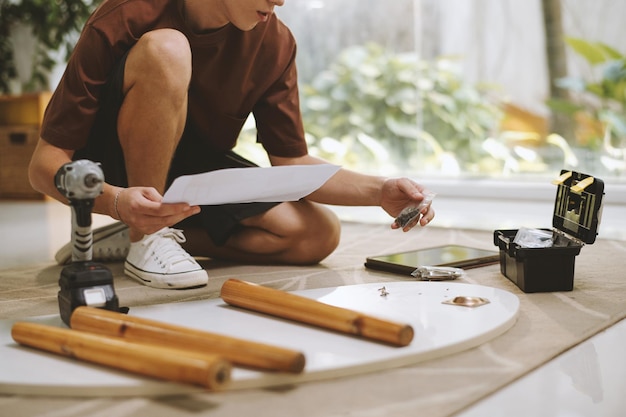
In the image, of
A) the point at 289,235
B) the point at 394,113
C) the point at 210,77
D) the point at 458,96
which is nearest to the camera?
the point at 210,77

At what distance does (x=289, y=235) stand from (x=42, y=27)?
2686mm

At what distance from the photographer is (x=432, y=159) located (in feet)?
12.4

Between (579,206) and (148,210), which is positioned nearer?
(148,210)

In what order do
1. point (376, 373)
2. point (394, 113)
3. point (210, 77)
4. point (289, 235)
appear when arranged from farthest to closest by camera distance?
point (394, 113) < point (289, 235) < point (210, 77) < point (376, 373)

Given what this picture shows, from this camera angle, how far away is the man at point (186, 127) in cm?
134

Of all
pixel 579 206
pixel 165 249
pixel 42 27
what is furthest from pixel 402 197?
pixel 42 27

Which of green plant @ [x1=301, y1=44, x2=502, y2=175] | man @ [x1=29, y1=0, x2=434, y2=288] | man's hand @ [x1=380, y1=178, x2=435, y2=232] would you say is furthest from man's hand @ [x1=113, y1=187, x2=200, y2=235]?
green plant @ [x1=301, y1=44, x2=502, y2=175]

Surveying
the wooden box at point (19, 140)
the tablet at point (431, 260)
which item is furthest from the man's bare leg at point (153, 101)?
the wooden box at point (19, 140)

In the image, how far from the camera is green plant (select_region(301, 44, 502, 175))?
12.1ft

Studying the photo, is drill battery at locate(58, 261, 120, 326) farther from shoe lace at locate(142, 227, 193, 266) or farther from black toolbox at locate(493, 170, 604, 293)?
black toolbox at locate(493, 170, 604, 293)

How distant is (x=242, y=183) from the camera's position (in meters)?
1.00

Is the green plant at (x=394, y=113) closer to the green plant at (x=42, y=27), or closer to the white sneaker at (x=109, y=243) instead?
the green plant at (x=42, y=27)

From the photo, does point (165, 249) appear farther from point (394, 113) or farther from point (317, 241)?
point (394, 113)

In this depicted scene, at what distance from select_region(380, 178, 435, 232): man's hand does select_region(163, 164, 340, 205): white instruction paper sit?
309 mm
